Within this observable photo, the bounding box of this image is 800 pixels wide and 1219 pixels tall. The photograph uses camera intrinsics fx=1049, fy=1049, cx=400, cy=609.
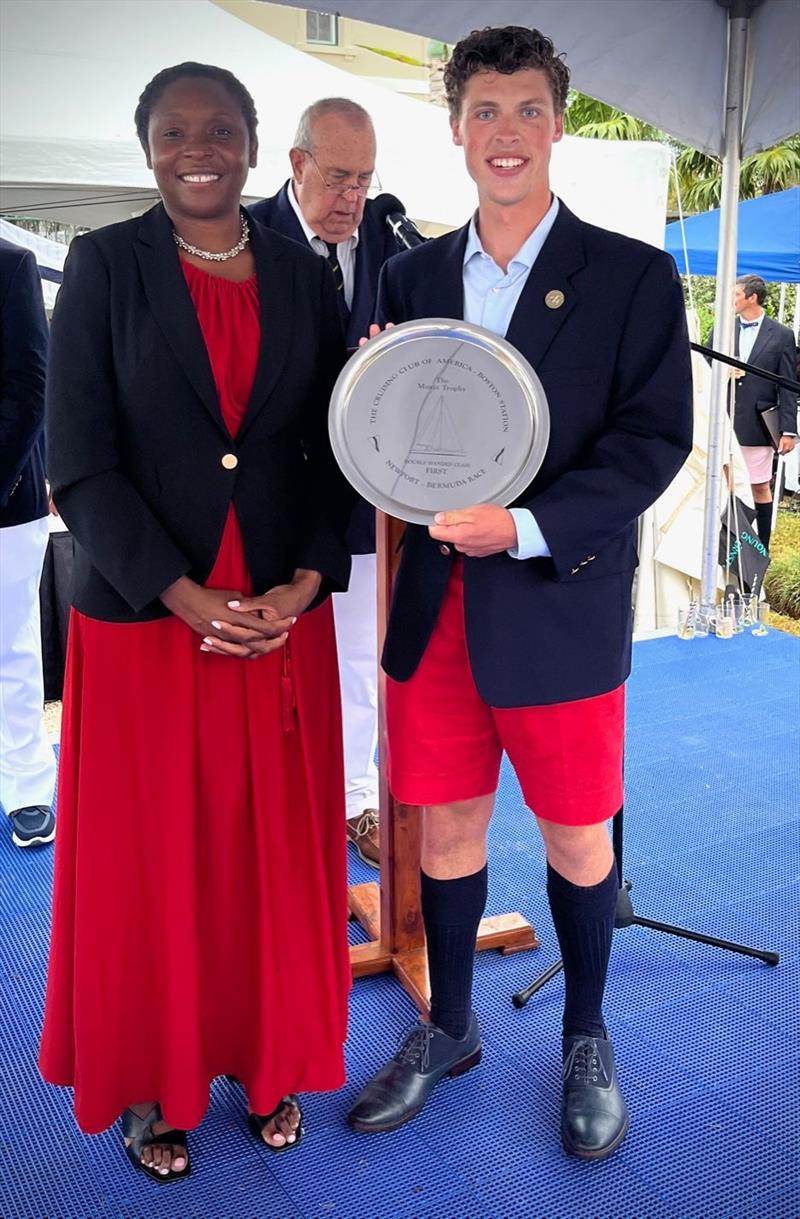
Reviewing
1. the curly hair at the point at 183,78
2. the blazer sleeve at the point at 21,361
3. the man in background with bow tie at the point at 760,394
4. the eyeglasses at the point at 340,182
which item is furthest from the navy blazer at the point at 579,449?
the man in background with bow tie at the point at 760,394

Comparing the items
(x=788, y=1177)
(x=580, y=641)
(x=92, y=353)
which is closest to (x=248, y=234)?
(x=92, y=353)

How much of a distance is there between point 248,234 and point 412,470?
449 mm

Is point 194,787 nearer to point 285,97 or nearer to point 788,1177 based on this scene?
point 788,1177

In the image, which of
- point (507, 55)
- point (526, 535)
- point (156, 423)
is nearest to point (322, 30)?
point (507, 55)

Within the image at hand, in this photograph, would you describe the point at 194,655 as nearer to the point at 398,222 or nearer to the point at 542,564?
the point at 542,564

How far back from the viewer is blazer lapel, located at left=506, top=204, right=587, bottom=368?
149 centimetres

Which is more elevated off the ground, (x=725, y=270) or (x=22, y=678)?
(x=725, y=270)

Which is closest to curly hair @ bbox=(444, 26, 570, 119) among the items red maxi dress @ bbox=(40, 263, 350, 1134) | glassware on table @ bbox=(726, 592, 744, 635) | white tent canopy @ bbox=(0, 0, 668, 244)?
red maxi dress @ bbox=(40, 263, 350, 1134)

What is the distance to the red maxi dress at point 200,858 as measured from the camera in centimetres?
152

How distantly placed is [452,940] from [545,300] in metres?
1.08

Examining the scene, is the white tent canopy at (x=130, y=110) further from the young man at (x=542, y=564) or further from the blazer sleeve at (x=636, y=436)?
the blazer sleeve at (x=636, y=436)

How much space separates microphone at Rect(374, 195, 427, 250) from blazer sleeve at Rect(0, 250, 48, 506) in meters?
0.84

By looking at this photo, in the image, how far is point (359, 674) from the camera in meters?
2.74

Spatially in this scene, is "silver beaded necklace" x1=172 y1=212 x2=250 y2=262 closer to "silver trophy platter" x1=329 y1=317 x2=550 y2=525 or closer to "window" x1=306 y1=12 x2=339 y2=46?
"silver trophy platter" x1=329 y1=317 x2=550 y2=525
